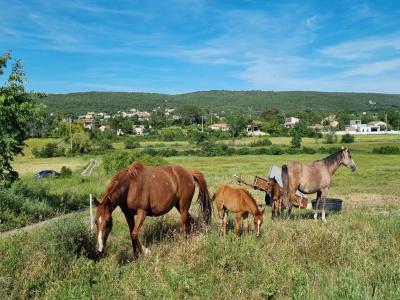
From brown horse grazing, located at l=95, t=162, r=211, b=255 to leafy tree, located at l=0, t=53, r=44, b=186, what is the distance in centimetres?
772

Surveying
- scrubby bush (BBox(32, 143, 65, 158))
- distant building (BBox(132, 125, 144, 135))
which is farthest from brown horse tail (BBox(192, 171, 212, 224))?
distant building (BBox(132, 125, 144, 135))

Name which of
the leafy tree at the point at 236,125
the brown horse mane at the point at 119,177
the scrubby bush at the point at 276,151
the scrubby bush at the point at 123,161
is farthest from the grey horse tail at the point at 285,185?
the leafy tree at the point at 236,125

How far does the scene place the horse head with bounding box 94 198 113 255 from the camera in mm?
6863

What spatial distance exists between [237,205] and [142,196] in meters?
2.64

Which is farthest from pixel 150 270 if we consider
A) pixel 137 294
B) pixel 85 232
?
pixel 85 232

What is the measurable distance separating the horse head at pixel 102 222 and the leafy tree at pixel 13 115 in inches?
Answer: 329

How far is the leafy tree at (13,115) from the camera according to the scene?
1406cm

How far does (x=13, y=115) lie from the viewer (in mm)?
14281

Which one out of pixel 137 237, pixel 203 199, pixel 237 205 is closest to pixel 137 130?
pixel 203 199

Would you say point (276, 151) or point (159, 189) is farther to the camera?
point (276, 151)

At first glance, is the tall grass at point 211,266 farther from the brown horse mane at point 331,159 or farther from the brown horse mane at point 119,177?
the brown horse mane at point 331,159

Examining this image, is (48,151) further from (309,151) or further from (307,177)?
(307,177)

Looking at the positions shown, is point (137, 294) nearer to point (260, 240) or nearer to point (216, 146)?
point (260, 240)

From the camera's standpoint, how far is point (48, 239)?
23.8 feet
